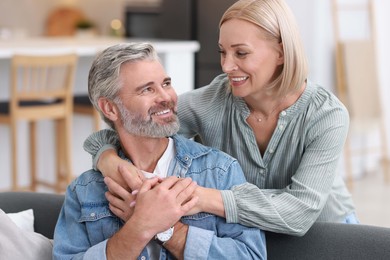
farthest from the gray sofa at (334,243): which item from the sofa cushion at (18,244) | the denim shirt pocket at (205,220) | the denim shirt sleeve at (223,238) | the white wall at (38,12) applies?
the white wall at (38,12)

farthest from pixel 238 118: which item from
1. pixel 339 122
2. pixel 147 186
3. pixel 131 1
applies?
pixel 131 1

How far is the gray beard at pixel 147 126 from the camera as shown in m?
2.10

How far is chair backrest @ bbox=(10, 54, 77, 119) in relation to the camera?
4.82m

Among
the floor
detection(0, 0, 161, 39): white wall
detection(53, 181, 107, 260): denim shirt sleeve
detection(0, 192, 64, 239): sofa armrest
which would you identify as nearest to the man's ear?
detection(53, 181, 107, 260): denim shirt sleeve

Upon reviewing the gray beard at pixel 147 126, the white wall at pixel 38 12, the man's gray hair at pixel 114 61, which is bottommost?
the gray beard at pixel 147 126

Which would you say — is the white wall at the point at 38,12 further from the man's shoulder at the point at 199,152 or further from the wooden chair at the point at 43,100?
the man's shoulder at the point at 199,152

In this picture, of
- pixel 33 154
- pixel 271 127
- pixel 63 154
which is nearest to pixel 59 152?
pixel 63 154

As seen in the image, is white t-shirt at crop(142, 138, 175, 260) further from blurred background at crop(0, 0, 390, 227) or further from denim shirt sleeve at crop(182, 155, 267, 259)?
blurred background at crop(0, 0, 390, 227)

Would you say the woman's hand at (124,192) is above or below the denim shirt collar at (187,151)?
below

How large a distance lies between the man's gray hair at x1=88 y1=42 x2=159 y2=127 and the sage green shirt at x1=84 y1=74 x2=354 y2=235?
0.20 meters

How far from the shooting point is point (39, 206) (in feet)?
8.36

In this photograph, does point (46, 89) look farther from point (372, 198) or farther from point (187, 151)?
point (187, 151)

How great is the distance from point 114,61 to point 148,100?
133 mm

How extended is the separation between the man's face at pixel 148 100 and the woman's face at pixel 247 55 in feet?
0.60
